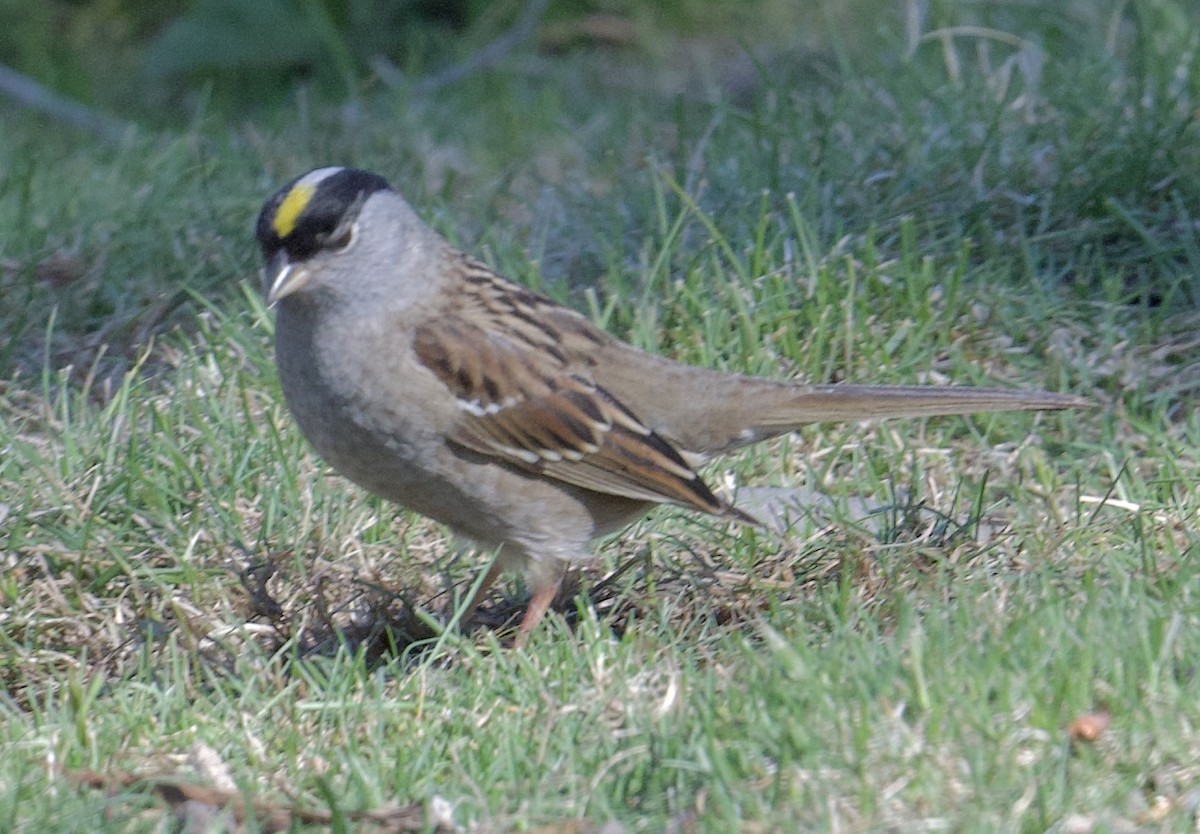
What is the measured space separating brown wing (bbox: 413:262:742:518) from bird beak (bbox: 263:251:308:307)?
0.31 meters

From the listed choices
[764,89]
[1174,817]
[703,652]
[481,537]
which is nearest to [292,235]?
[481,537]

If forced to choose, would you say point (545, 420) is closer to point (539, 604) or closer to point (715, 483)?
point (539, 604)

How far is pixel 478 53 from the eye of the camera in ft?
27.7

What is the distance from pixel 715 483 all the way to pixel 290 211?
54.4 inches

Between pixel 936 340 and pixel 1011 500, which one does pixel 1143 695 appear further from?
pixel 936 340

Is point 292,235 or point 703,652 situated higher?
point 292,235

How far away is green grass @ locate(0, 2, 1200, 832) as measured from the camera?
282 cm

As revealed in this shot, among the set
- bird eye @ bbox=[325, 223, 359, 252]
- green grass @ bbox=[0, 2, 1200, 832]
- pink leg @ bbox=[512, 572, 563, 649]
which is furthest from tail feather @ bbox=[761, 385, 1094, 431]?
bird eye @ bbox=[325, 223, 359, 252]

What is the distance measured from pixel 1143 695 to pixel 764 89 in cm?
366

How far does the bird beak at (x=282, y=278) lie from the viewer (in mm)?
3602

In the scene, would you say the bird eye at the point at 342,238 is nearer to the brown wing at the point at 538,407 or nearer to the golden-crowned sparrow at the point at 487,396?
the golden-crowned sparrow at the point at 487,396

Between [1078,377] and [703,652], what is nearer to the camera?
[703,652]

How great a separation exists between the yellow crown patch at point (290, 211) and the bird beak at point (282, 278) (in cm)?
6

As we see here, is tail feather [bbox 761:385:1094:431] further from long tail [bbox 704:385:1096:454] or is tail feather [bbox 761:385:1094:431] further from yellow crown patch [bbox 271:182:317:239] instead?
yellow crown patch [bbox 271:182:317:239]
